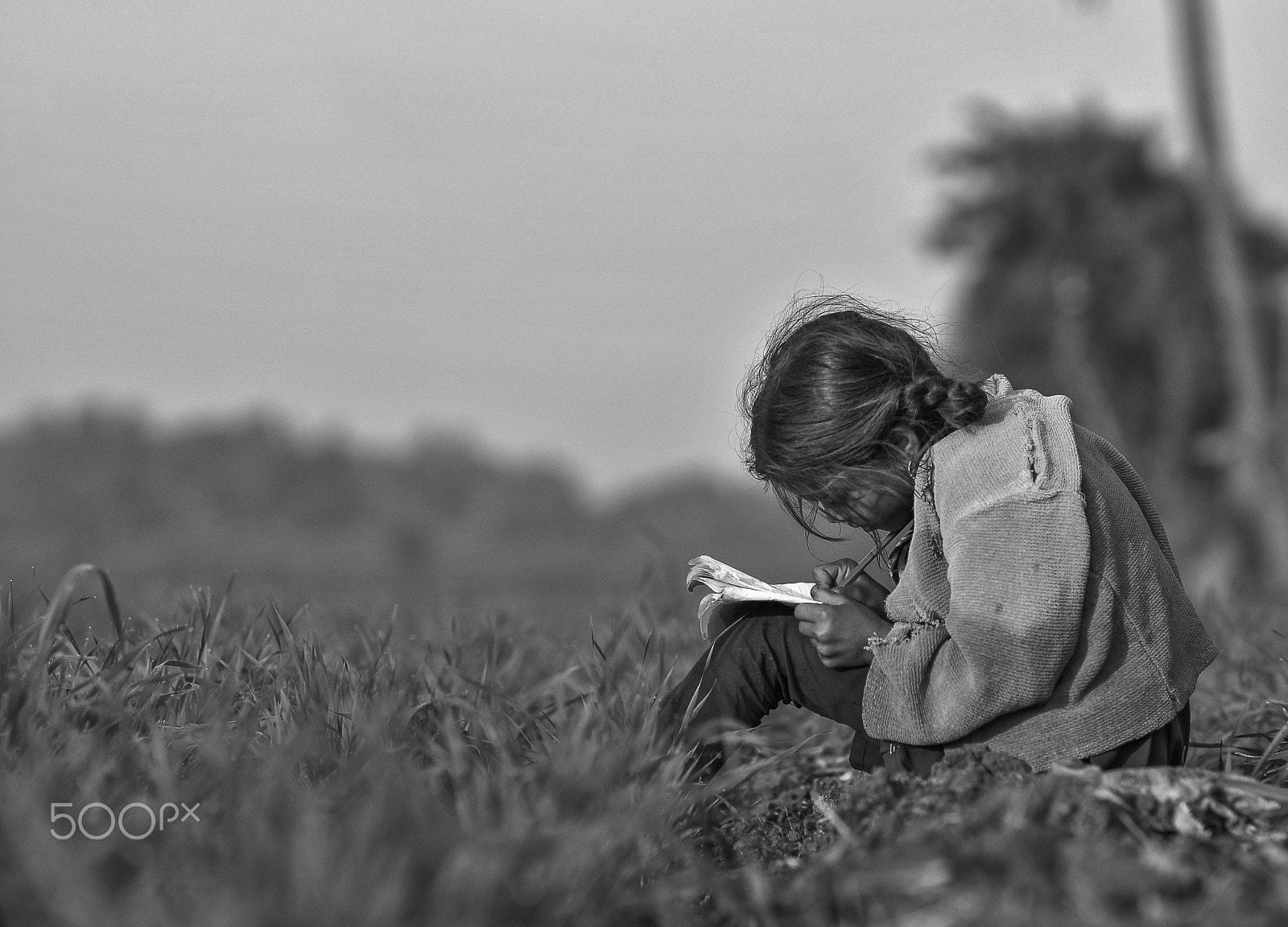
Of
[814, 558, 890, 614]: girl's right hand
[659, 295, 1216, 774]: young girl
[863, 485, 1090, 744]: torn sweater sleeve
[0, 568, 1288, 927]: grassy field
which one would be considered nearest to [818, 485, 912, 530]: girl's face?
[659, 295, 1216, 774]: young girl

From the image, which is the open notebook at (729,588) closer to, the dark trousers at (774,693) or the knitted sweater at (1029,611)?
the dark trousers at (774,693)

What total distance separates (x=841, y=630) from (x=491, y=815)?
2.85 ft

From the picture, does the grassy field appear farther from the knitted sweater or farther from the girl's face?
the girl's face

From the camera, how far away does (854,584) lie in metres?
2.91

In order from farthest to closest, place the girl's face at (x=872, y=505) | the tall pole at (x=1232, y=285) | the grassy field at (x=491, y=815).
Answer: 1. the tall pole at (x=1232, y=285)
2. the girl's face at (x=872, y=505)
3. the grassy field at (x=491, y=815)

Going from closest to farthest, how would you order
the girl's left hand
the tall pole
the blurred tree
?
the girl's left hand < the tall pole < the blurred tree

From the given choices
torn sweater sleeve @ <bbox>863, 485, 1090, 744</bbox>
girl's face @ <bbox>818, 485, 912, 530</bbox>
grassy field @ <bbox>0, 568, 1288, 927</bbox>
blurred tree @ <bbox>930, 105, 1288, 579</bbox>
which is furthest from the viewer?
blurred tree @ <bbox>930, 105, 1288, 579</bbox>

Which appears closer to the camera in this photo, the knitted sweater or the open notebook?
the knitted sweater

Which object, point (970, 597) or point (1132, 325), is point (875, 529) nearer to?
point (970, 597)

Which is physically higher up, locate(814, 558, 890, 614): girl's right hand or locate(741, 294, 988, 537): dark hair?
locate(741, 294, 988, 537): dark hair

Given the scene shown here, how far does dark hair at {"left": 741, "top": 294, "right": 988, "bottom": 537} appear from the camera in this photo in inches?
107

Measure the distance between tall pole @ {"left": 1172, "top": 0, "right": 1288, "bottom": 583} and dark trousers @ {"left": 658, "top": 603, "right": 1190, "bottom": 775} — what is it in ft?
31.8

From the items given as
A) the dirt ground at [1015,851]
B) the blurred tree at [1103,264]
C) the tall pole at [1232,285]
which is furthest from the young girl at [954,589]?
the blurred tree at [1103,264]

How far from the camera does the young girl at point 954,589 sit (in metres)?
2.47
